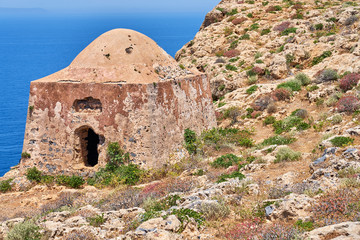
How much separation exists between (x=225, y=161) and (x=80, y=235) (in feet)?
24.4

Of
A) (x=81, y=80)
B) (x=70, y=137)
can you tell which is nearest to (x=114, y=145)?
(x=70, y=137)

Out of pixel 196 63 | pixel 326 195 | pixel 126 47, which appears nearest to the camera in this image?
pixel 326 195

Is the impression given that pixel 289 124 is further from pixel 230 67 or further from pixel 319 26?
pixel 319 26

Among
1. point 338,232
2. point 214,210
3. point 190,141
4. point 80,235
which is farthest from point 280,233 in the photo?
point 190,141

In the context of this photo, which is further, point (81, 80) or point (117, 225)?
point (81, 80)

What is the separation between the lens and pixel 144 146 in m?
13.7

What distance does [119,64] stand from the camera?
1463cm

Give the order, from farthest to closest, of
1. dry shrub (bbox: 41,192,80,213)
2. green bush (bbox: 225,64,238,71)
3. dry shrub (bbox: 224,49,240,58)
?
1. dry shrub (bbox: 224,49,240,58)
2. green bush (bbox: 225,64,238,71)
3. dry shrub (bbox: 41,192,80,213)

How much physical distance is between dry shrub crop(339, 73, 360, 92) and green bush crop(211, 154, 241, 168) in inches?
332

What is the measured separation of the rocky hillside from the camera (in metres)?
7.42

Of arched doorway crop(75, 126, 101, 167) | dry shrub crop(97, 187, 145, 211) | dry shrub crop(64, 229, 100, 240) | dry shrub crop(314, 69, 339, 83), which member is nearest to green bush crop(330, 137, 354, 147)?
dry shrub crop(97, 187, 145, 211)

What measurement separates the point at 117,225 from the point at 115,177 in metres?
5.29

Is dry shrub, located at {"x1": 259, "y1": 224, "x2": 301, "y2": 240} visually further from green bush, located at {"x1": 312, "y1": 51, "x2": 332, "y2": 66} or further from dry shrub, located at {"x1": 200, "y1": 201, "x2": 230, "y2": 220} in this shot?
green bush, located at {"x1": 312, "y1": 51, "x2": 332, "y2": 66}

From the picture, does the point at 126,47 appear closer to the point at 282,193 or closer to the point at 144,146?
the point at 144,146
